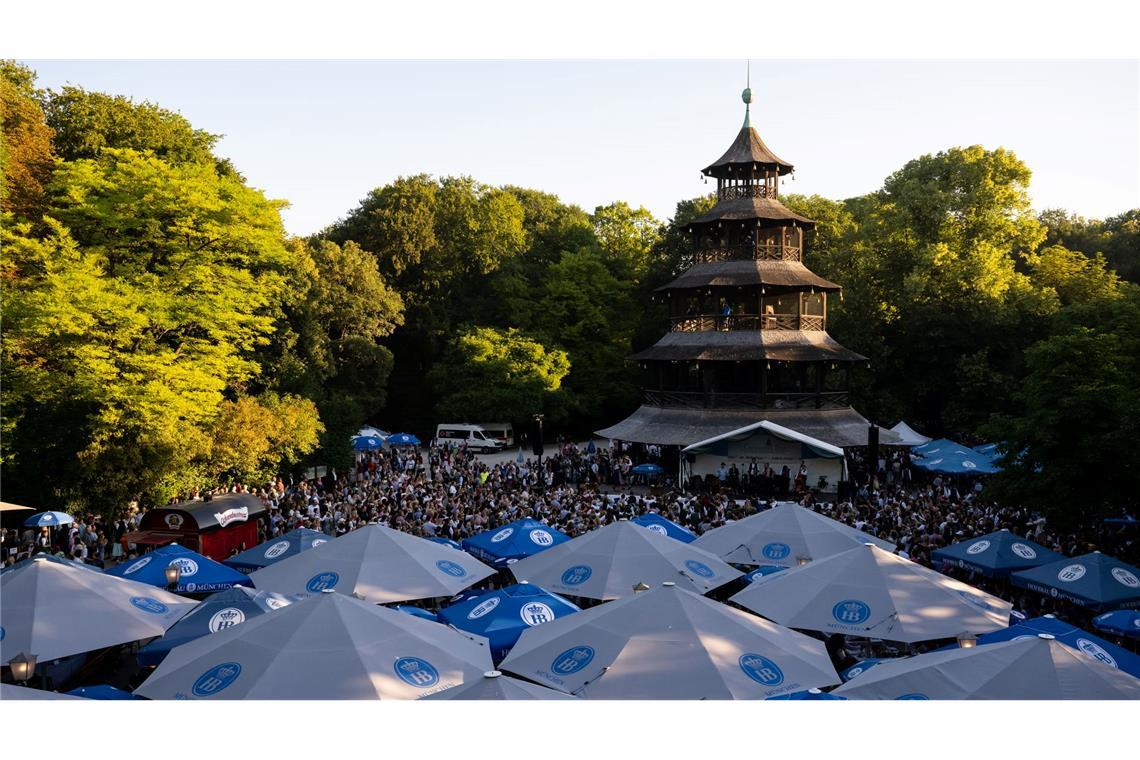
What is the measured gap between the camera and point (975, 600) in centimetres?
1354

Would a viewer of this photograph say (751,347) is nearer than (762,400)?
No

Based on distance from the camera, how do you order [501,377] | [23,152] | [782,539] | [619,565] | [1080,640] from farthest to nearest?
[501,377] → [23,152] → [782,539] → [619,565] → [1080,640]

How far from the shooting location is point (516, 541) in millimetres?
18453

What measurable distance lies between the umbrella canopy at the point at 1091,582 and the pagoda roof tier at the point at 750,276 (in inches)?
891

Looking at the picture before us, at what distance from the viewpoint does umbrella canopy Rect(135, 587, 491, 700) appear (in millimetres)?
9688

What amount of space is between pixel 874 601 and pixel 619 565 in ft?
14.6

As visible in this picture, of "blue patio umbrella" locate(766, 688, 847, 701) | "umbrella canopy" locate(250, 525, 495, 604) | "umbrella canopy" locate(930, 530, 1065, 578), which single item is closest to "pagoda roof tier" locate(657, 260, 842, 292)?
"umbrella canopy" locate(930, 530, 1065, 578)

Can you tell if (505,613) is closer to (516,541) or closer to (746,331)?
(516,541)

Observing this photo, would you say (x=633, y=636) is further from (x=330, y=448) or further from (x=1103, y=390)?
(x=330, y=448)

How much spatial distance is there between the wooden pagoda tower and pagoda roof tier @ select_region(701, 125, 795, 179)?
5 cm

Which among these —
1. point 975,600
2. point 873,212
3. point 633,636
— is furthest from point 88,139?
point 873,212

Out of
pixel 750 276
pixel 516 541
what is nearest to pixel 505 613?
pixel 516 541

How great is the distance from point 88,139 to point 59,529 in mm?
15268

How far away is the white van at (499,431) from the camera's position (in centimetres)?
4841
